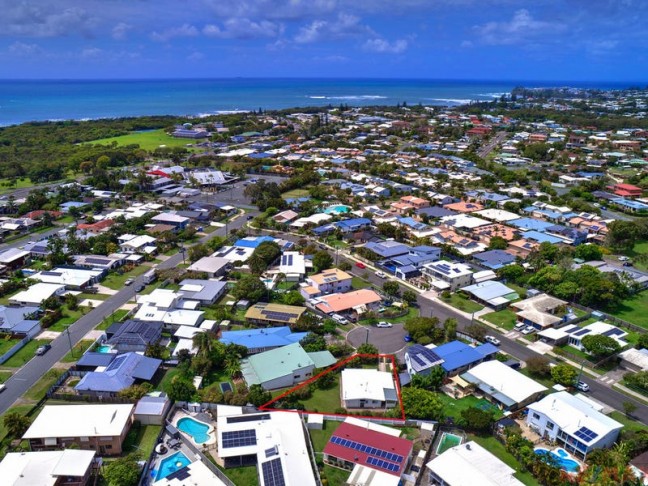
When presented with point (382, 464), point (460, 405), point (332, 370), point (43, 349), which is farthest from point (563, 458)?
point (43, 349)

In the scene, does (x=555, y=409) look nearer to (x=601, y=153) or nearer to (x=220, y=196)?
(x=220, y=196)

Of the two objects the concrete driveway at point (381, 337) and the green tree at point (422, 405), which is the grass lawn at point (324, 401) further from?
the concrete driveway at point (381, 337)

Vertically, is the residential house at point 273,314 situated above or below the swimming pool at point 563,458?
above

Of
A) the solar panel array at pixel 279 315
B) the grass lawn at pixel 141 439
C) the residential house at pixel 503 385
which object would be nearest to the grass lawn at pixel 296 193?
the solar panel array at pixel 279 315

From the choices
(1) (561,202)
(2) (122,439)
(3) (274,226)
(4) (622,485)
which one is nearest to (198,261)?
(3) (274,226)

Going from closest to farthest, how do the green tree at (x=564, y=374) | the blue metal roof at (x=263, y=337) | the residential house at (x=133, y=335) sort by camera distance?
the green tree at (x=564, y=374)
the residential house at (x=133, y=335)
the blue metal roof at (x=263, y=337)


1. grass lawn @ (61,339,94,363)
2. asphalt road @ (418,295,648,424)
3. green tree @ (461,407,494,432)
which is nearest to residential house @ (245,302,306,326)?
asphalt road @ (418,295,648,424)
